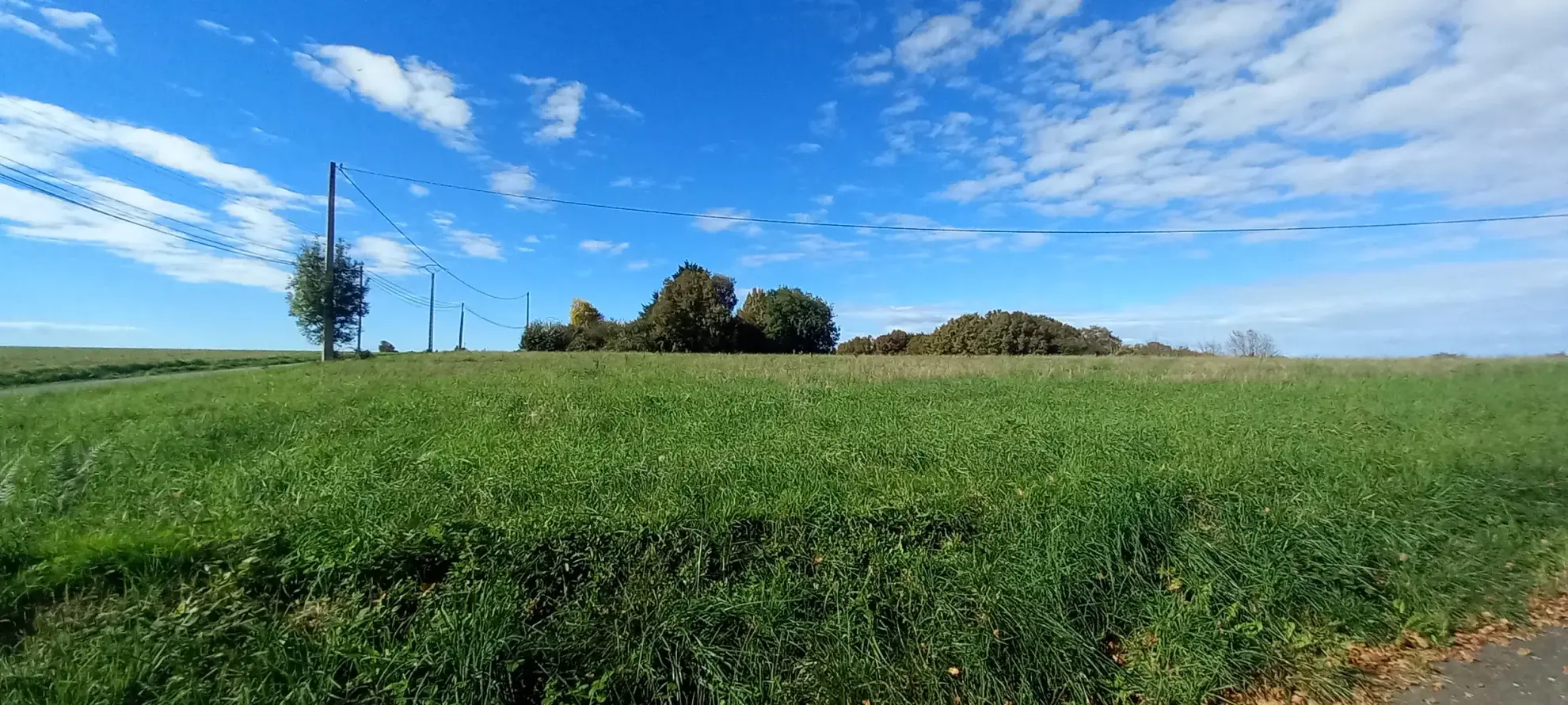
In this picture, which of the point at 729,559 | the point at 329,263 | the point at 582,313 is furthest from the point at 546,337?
the point at 729,559

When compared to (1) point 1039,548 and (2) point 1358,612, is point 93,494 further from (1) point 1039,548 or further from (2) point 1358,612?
(2) point 1358,612

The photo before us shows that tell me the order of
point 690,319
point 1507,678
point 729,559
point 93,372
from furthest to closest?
point 690,319 < point 93,372 < point 729,559 < point 1507,678

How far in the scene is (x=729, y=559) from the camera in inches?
198

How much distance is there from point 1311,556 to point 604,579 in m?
5.89

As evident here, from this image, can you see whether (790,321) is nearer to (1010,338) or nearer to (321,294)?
(1010,338)

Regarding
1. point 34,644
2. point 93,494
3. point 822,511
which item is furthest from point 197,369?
point 822,511

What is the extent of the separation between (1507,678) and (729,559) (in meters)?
5.35

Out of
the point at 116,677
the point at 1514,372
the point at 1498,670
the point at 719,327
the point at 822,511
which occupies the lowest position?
the point at 1498,670

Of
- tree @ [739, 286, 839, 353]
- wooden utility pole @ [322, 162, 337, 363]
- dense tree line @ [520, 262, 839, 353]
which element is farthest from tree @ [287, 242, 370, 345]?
tree @ [739, 286, 839, 353]

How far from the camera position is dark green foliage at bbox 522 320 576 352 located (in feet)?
214

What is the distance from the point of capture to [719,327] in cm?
5856

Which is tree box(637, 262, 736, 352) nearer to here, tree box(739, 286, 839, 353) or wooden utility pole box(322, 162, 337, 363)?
tree box(739, 286, 839, 353)

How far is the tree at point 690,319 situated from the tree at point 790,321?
607 cm

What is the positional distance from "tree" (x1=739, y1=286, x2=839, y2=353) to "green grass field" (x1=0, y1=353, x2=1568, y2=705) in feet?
189
